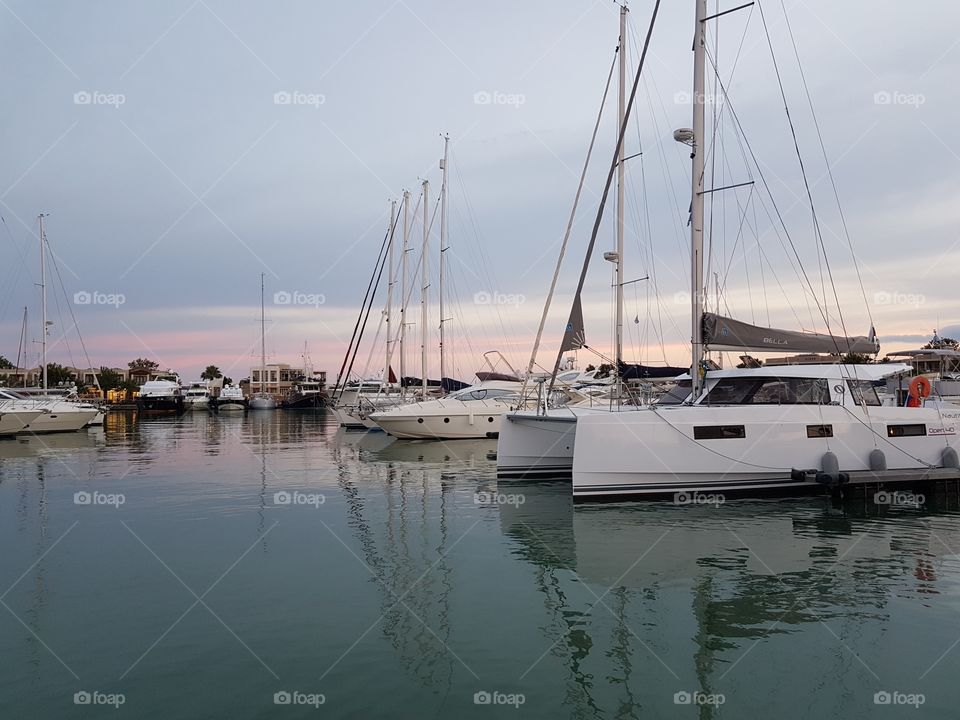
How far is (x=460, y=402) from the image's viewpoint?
27.2 m

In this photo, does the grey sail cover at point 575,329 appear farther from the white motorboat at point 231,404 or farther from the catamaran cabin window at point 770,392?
the white motorboat at point 231,404

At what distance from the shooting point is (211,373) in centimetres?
13000

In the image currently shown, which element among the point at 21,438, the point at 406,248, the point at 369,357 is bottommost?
the point at 21,438

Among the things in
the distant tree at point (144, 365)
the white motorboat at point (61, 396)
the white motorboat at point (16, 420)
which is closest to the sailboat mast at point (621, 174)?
the white motorboat at point (16, 420)

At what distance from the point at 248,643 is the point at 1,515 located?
28.8 ft

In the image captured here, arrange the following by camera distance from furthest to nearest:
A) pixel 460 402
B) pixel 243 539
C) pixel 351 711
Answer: pixel 460 402 → pixel 243 539 → pixel 351 711

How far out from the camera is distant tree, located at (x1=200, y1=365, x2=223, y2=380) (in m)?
130

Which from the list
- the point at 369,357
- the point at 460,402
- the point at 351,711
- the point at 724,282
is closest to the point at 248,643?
the point at 351,711

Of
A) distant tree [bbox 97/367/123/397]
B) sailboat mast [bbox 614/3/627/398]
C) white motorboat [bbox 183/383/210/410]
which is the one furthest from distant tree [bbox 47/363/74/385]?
sailboat mast [bbox 614/3/627/398]

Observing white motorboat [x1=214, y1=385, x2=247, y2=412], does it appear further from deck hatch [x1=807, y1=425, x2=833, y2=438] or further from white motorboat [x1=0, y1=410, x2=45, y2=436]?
deck hatch [x1=807, y1=425, x2=833, y2=438]

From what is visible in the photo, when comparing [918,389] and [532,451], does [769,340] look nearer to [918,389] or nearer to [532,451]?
[918,389]

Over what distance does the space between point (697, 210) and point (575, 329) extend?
129 inches

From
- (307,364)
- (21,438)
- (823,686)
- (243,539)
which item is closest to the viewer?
(823,686)

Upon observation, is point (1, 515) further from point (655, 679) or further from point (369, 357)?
point (369, 357)
